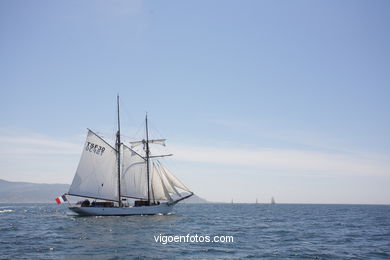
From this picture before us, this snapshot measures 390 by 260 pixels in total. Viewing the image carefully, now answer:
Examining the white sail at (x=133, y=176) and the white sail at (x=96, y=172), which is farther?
the white sail at (x=133, y=176)

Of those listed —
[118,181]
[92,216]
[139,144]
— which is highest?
[139,144]

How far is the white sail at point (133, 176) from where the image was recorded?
7394 centimetres

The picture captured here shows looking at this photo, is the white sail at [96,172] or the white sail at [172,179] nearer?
the white sail at [96,172]

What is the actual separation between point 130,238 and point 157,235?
3.54m

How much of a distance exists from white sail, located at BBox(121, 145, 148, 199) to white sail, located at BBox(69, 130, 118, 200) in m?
1.87

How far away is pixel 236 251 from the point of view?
99.5 ft

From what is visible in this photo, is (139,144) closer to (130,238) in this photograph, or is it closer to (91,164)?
(91,164)

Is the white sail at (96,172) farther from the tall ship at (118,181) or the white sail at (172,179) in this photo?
the white sail at (172,179)

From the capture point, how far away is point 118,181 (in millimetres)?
72812

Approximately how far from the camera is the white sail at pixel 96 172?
67312 millimetres

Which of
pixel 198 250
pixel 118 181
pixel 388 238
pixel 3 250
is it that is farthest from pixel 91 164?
pixel 388 238

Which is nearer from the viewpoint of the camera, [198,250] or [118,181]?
[198,250]

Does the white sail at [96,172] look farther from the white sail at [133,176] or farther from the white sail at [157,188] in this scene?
the white sail at [157,188]

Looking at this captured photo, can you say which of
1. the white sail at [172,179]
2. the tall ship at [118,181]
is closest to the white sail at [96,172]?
the tall ship at [118,181]
